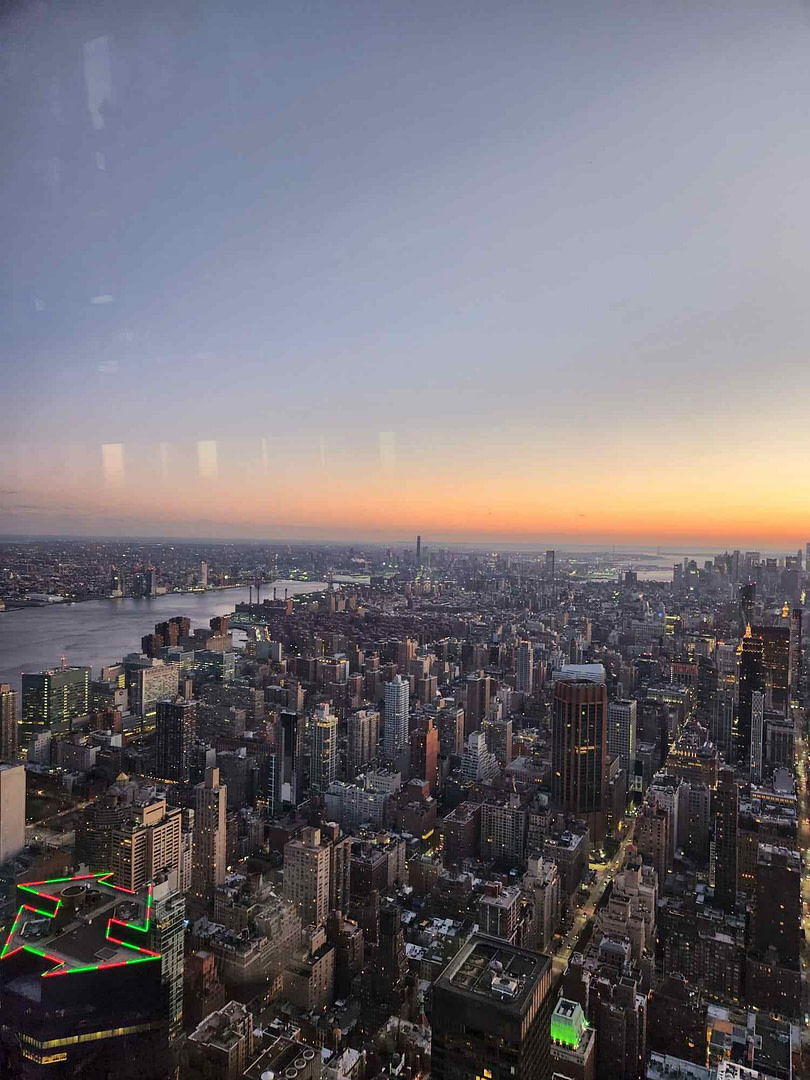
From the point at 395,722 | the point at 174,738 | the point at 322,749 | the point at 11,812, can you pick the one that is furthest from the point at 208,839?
the point at 395,722

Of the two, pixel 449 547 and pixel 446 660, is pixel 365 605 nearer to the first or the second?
pixel 446 660

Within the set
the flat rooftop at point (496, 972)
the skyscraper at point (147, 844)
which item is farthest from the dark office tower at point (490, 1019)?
the skyscraper at point (147, 844)

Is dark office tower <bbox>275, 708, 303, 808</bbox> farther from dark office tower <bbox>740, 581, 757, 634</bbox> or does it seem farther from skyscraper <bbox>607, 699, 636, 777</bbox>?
dark office tower <bbox>740, 581, 757, 634</bbox>

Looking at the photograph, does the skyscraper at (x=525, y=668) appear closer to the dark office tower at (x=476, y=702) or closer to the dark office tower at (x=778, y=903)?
the dark office tower at (x=476, y=702)

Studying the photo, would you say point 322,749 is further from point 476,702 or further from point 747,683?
point 747,683

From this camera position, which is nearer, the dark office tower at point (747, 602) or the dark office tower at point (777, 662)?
the dark office tower at point (747, 602)

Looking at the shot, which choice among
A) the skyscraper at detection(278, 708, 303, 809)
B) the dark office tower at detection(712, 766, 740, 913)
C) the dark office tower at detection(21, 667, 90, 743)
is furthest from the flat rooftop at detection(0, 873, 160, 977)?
the skyscraper at detection(278, 708, 303, 809)
